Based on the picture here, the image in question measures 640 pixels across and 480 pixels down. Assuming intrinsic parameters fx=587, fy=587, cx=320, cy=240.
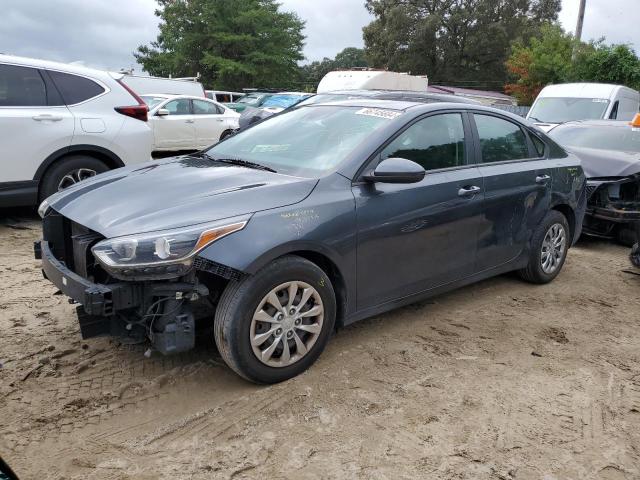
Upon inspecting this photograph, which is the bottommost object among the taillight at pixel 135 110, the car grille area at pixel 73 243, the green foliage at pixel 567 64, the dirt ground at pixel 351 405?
the dirt ground at pixel 351 405

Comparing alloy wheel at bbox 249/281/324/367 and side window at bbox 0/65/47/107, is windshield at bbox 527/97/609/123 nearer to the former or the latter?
side window at bbox 0/65/47/107

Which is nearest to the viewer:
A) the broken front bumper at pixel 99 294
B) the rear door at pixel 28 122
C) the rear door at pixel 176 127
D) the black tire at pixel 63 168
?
the broken front bumper at pixel 99 294

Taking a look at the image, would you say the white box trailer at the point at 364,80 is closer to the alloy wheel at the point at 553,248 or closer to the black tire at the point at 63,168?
the black tire at the point at 63,168

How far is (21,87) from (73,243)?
12.5ft

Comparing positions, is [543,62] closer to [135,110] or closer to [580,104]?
[580,104]

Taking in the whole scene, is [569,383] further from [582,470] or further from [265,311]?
[265,311]

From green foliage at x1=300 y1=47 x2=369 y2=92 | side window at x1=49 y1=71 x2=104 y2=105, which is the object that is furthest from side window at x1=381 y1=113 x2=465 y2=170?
green foliage at x1=300 y1=47 x2=369 y2=92

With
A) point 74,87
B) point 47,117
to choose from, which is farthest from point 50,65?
point 47,117

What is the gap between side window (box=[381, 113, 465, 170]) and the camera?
3.89 meters

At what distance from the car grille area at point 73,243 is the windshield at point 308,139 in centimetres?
117

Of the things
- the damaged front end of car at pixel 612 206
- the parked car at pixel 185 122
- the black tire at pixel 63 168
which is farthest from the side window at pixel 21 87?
the damaged front end of car at pixel 612 206

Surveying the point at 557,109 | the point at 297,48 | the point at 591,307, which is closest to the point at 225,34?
the point at 297,48

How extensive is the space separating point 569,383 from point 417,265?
116cm

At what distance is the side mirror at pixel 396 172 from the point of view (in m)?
3.50
